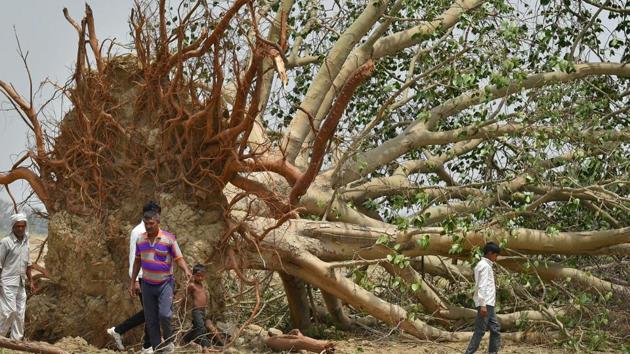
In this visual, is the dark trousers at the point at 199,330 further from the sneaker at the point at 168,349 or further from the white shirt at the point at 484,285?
the white shirt at the point at 484,285

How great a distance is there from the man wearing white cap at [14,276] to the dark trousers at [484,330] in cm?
421

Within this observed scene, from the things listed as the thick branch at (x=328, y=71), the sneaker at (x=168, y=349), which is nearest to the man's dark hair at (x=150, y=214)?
the sneaker at (x=168, y=349)

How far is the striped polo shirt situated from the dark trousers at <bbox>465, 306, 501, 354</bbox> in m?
2.79

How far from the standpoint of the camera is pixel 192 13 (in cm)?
953

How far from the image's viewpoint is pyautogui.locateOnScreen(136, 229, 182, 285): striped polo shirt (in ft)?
26.6

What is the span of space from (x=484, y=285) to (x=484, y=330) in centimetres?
44

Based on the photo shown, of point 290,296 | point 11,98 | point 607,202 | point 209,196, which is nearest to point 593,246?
point 607,202

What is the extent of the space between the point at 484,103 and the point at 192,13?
3.59 m

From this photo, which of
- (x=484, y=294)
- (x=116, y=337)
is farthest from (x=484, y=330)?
(x=116, y=337)

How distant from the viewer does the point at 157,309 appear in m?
8.28

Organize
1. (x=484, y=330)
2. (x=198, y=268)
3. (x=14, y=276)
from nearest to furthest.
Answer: (x=484, y=330) → (x=198, y=268) → (x=14, y=276)

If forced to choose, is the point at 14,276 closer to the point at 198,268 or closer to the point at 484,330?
the point at 198,268

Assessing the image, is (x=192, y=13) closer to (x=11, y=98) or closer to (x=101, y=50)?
(x=101, y=50)

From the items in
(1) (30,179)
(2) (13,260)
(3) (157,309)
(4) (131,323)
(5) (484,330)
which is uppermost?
(1) (30,179)
